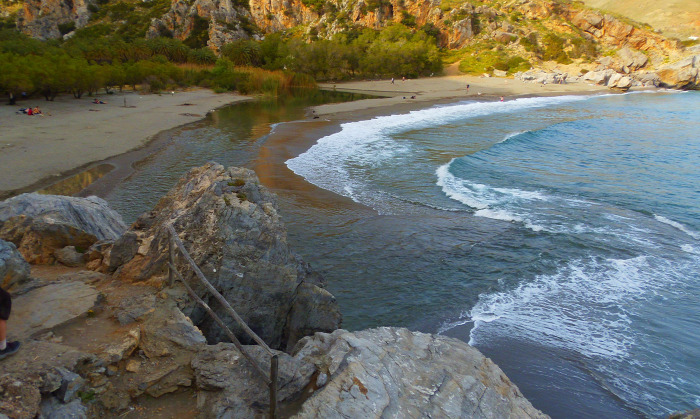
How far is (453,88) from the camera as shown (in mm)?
54031

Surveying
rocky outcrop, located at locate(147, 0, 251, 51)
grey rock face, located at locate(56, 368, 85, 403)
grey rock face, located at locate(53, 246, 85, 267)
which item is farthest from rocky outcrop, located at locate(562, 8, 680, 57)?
grey rock face, located at locate(56, 368, 85, 403)

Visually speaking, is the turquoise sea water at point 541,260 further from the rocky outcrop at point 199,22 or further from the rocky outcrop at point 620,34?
the rocky outcrop at point 620,34

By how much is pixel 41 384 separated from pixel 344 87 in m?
55.0

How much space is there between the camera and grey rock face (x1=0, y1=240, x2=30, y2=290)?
17.5ft

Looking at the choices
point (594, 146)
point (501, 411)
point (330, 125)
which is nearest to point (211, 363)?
point (501, 411)

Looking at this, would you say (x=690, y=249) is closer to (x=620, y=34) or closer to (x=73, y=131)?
(x=73, y=131)

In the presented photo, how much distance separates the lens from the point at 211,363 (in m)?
4.47

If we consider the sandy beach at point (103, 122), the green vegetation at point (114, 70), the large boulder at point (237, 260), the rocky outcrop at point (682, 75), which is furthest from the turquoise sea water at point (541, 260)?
the rocky outcrop at point (682, 75)

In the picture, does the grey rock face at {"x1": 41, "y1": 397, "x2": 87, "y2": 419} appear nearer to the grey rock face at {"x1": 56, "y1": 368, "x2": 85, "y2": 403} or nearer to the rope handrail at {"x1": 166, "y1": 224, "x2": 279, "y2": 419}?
the grey rock face at {"x1": 56, "y1": 368, "x2": 85, "y2": 403}

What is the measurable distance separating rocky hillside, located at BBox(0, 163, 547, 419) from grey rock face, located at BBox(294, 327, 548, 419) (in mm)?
14

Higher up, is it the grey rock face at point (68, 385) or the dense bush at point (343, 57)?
the dense bush at point (343, 57)

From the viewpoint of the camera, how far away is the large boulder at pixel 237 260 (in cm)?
587

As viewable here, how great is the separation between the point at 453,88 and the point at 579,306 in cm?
4908

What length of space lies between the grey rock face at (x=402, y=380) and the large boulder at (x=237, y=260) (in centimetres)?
120
